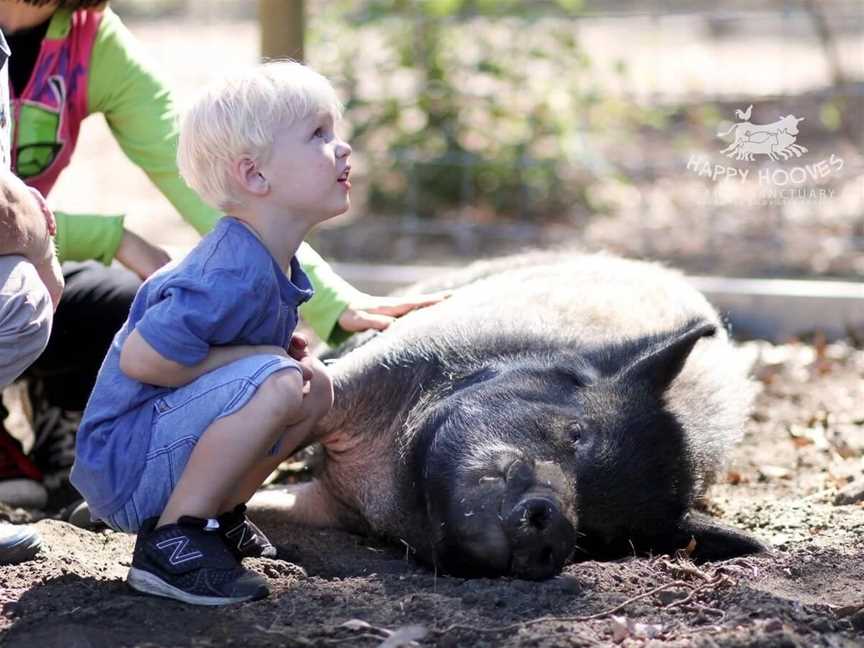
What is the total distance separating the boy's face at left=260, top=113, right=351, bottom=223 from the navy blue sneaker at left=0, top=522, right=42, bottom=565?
1.04m

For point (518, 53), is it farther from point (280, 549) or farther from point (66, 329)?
point (280, 549)

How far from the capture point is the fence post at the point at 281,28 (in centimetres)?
573

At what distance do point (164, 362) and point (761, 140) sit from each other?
3871mm

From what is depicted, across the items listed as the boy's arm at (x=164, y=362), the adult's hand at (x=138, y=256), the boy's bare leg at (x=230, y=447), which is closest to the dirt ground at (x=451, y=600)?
the boy's bare leg at (x=230, y=447)

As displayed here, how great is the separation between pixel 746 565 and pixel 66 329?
2260 millimetres

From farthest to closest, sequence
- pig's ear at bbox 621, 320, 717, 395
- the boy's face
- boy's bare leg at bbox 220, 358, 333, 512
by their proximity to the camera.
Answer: pig's ear at bbox 621, 320, 717, 395 < boy's bare leg at bbox 220, 358, 333, 512 < the boy's face

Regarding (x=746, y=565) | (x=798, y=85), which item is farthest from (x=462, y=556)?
(x=798, y=85)

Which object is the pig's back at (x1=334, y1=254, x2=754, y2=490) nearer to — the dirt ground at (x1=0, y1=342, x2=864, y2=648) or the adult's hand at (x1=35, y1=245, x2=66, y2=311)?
the dirt ground at (x1=0, y1=342, x2=864, y2=648)

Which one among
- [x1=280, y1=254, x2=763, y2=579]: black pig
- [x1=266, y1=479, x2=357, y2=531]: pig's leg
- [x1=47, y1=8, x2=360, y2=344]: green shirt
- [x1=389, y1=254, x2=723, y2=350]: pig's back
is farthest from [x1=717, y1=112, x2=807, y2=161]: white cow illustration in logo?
[x1=266, y1=479, x2=357, y2=531]: pig's leg

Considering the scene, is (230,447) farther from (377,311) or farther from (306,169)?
(377,311)

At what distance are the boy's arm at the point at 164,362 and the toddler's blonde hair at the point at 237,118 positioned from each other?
13.6 inches

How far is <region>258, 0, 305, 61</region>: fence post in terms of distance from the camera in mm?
5730

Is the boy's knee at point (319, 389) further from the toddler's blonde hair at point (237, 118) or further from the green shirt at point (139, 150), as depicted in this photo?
the green shirt at point (139, 150)

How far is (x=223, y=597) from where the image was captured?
2971 mm
